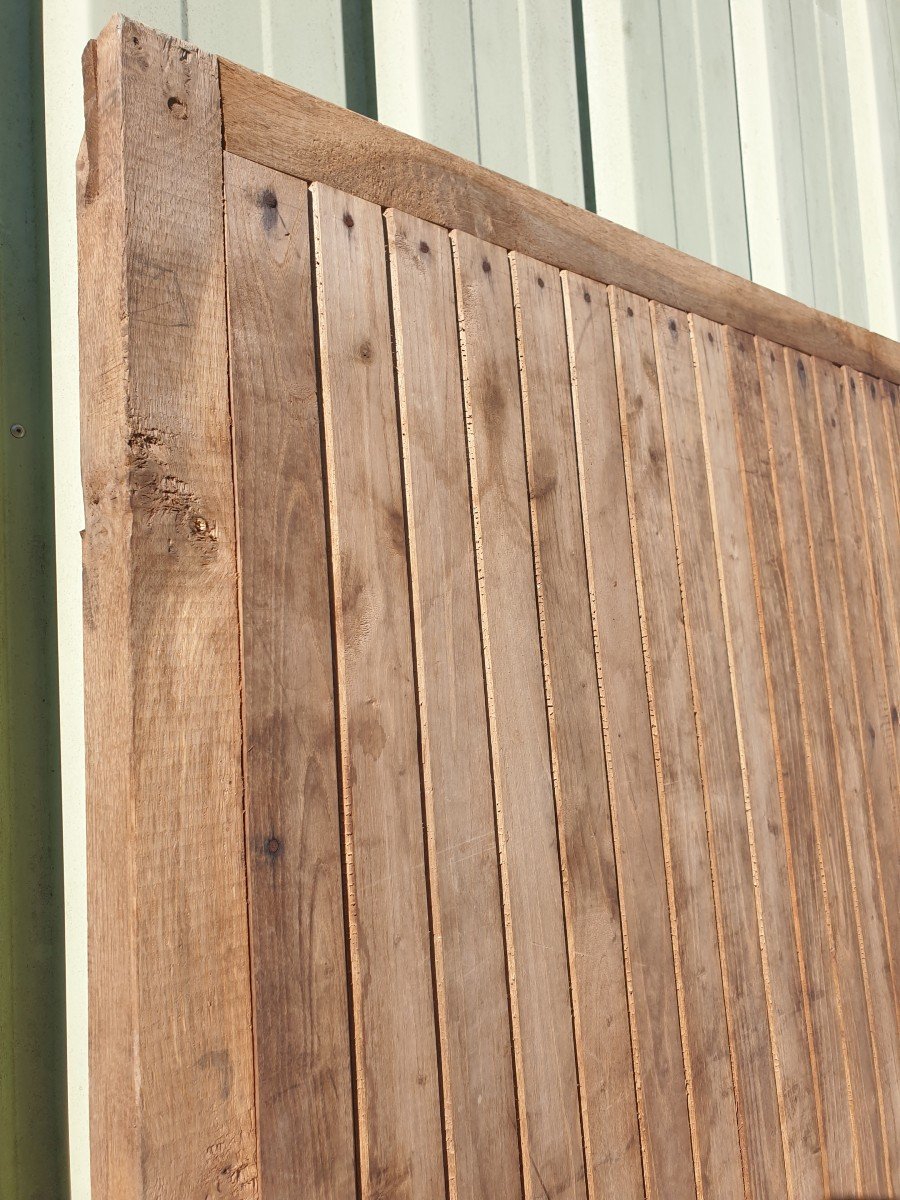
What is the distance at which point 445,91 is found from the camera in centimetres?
185

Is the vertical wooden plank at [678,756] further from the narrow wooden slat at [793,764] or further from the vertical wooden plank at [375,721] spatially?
the vertical wooden plank at [375,721]

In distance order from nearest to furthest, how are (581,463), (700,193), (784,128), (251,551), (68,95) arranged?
(251,551) → (68,95) → (581,463) → (700,193) → (784,128)

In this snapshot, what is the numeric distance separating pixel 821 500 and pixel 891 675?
42 cm

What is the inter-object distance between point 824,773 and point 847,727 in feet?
0.47

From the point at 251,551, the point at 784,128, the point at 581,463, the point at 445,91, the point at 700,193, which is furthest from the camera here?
the point at 784,128

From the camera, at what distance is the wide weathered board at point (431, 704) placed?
1.09 metres

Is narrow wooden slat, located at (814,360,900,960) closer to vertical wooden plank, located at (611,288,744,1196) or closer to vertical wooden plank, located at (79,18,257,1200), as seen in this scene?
vertical wooden plank, located at (611,288,744,1196)

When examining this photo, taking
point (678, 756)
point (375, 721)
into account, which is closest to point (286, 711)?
point (375, 721)

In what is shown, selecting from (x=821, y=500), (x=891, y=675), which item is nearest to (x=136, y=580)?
(x=821, y=500)

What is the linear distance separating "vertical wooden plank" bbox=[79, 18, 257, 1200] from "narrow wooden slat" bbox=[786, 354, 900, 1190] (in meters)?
1.32

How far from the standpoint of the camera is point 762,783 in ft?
6.02

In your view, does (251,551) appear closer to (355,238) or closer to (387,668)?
(387,668)

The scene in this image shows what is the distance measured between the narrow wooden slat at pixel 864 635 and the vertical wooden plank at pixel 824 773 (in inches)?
5.5

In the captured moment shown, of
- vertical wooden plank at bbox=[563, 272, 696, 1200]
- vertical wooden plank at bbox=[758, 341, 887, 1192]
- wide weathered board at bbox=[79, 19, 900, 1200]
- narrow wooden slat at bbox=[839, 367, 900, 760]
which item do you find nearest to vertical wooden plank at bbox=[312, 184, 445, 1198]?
wide weathered board at bbox=[79, 19, 900, 1200]
